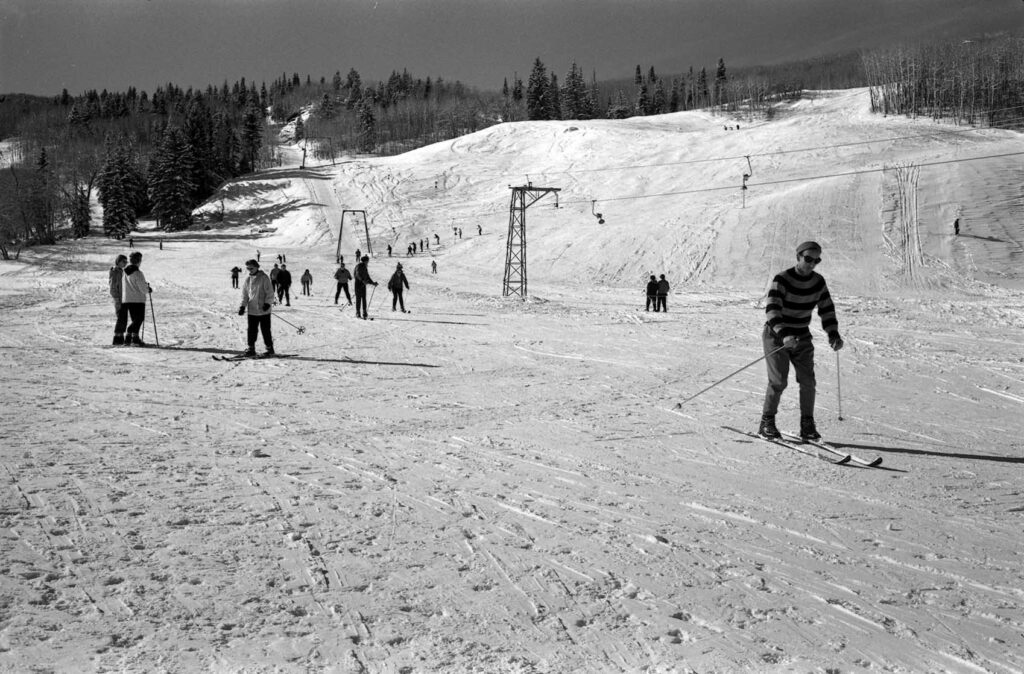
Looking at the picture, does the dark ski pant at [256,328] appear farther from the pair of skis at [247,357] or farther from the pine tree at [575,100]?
the pine tree at [575,100]

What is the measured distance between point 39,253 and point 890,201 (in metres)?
65.8

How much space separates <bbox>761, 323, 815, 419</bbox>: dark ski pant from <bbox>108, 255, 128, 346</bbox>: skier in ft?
35.0

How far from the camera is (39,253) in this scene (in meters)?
55.3

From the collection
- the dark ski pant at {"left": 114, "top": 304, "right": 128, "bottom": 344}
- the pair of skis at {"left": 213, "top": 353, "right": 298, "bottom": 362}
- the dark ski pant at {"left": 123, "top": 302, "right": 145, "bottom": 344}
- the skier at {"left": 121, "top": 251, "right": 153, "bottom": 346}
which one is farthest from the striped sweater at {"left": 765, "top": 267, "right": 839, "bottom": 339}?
the dark ski pant at {"left": 114, "top": 304, "right": 128, "bottom": 344}

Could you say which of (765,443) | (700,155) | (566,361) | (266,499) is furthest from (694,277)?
→ (700,155)

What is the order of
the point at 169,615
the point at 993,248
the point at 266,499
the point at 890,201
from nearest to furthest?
the point at 169,615 < the point at 266,499 < the point at 993,248 < the point at 890,201

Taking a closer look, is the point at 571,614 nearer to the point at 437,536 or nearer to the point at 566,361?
the point at 437,536

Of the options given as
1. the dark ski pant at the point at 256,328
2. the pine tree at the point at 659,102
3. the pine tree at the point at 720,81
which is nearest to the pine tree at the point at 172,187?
the dark ski pant at the point at 256,328

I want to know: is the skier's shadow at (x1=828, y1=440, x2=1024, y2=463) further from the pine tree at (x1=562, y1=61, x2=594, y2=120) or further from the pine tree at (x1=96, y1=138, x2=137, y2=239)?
the pine tree at (x1=562, y1=61, x2=594, y2=120)

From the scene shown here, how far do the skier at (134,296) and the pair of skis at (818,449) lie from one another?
10.5 m

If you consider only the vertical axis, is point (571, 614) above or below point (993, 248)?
below

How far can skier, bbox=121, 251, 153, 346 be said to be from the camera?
11742mm

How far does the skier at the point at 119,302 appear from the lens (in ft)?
39.0

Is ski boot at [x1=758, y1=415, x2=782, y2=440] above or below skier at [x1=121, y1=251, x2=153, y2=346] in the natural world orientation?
below
